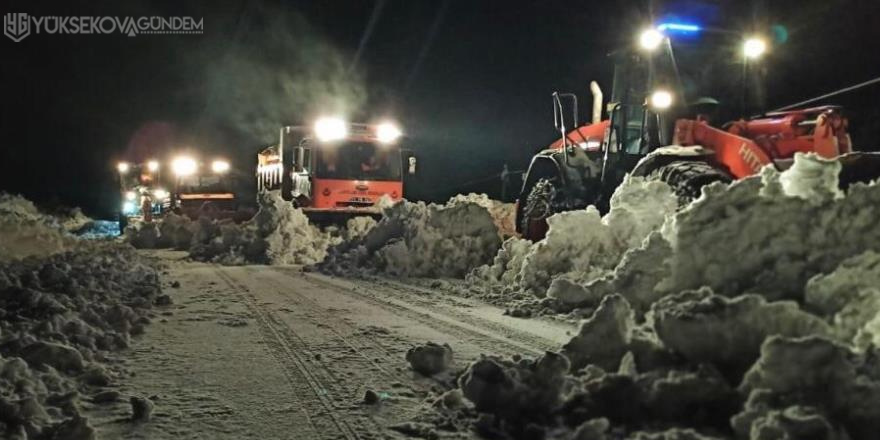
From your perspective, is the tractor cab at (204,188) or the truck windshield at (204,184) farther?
the truck windshield at (204,184)

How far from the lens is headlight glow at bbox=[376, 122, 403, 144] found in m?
19.4

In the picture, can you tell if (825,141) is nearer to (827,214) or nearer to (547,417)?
(827,214)

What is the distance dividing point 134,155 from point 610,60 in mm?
29480

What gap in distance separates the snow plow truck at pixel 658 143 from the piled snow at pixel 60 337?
5.64 m

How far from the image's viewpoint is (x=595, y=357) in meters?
4.29

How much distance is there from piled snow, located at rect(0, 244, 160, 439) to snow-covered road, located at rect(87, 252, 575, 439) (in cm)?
23

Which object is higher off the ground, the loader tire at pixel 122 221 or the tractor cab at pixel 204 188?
the tractor cab at pixel 204 188

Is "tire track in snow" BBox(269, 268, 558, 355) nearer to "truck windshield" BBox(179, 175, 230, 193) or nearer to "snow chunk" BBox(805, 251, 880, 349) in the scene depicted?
"snow chunk" BBox(805, 251, 880, 349)

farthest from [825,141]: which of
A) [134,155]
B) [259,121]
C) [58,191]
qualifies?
[58,191]

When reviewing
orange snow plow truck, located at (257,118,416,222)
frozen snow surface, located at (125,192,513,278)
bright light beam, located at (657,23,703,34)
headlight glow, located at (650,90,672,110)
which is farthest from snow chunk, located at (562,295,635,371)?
orange snow plow truck, located at (257,118,416,222)

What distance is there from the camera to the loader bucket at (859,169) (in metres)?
7.55

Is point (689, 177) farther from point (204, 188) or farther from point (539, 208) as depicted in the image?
point (204, 188)

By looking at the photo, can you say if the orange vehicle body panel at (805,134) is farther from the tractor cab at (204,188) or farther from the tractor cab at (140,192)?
the tractor cab at (140,192)

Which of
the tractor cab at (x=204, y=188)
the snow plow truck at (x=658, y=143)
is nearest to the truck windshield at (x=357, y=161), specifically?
the tractor cab at (x=204, y=188)
